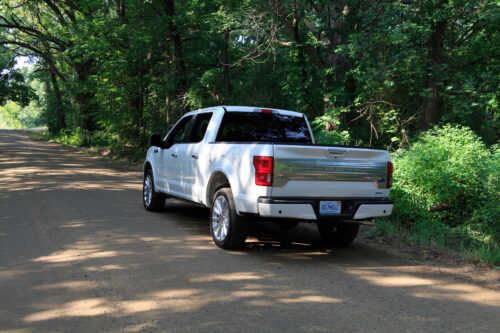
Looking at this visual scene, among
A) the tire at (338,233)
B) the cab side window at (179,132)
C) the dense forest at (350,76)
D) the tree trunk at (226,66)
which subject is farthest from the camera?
the tree trunk at (226,66)

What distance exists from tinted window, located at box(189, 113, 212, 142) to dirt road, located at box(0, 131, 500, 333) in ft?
5.27

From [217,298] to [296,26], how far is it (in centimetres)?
1032

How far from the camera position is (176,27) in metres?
17.8

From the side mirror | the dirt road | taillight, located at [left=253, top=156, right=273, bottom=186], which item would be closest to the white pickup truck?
taillight, located at [left=253, top=156, right=273, bottom=186]

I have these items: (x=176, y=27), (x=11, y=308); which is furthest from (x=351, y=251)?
(x=176, y=27)

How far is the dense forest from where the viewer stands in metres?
7.84

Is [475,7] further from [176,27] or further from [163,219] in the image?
[176,27]

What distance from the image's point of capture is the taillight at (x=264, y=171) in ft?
17.9

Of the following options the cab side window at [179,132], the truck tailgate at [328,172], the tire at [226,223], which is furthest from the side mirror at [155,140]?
the truck tailgate at [328,172]

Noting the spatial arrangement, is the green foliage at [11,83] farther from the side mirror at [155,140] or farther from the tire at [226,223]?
the tire at [226,223]

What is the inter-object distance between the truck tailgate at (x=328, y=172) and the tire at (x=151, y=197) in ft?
13.7

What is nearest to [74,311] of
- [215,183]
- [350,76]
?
[215,183]

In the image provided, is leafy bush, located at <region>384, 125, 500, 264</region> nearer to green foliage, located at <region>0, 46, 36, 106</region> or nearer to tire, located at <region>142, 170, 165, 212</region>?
tire, located at <region>142, 170, 165, 212</region>

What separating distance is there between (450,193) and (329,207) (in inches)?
119
